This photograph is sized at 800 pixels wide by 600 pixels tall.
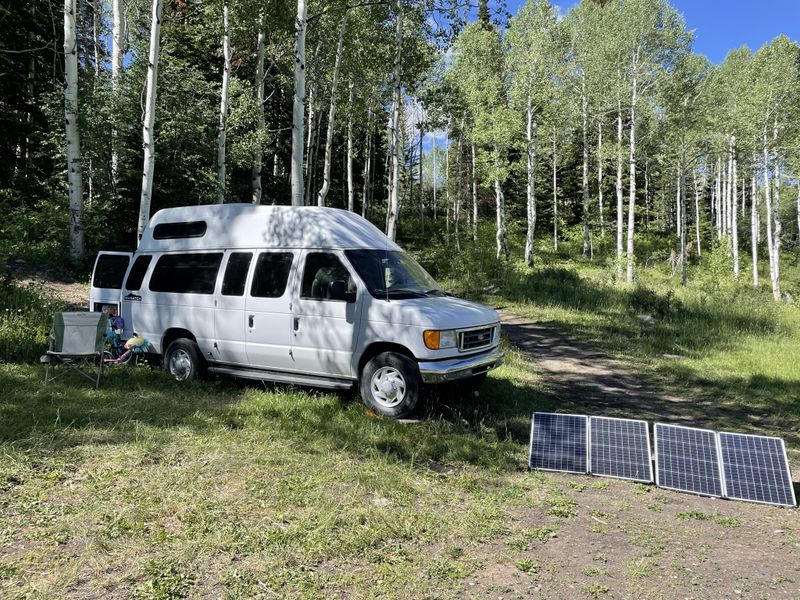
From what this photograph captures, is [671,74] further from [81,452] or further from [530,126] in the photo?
[81,452]

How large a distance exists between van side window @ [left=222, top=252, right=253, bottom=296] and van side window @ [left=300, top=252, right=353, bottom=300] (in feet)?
3.49

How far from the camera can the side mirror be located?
6.54 metres

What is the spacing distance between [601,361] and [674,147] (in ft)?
74.3

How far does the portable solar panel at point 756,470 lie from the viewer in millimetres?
4652

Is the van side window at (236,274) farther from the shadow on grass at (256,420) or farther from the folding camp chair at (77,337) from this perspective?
the folding camp chair at (77,337)

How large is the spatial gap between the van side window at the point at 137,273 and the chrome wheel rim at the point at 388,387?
4.65 meters

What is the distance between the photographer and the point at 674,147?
2842 centimetres

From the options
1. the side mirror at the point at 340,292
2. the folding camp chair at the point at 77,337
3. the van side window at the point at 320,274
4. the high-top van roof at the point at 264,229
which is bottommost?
the folding camp chair at the point at 77,337

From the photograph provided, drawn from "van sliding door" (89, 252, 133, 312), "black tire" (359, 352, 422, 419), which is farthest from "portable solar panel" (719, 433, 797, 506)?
"van sliding door" (89, 252, 133, 312)

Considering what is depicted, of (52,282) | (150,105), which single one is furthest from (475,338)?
(52,282)

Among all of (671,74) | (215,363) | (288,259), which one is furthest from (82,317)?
(671,74)

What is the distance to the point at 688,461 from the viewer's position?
16.6 feet

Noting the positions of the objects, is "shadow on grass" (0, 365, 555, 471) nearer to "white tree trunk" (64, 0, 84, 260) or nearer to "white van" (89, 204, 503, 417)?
"white van" (89, 204, 503, 417)

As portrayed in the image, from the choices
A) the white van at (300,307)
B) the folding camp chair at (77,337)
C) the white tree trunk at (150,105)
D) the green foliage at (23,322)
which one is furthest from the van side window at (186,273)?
the white tree trunk at (150,105)
